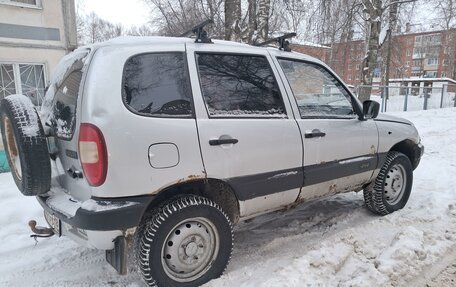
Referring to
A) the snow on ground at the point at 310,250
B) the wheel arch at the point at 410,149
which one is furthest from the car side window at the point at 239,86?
the wheel arch at the point at 410,149

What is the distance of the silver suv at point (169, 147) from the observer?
7.75ft

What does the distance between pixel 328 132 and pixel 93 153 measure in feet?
7.02

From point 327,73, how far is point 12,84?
9384mm

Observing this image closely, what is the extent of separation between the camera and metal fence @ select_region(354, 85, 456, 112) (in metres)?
16.6

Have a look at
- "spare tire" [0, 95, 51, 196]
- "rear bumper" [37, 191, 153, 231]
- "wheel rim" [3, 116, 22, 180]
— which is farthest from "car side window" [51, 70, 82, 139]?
"rear bumper" [37, 191, 153, 231]

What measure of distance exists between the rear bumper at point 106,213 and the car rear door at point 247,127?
1.89ft

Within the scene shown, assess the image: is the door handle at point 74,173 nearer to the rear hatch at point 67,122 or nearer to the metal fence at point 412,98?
the rear hatch at point 67,122

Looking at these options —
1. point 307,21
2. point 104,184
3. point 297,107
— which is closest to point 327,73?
point 297,107

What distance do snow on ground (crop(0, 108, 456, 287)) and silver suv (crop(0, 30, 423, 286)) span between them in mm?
370

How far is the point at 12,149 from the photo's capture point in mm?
2961

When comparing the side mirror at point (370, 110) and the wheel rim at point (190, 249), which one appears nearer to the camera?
the wheel rim at point (190, 249)

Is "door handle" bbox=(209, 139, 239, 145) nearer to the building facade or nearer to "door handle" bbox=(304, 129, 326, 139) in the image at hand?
"door handle" bbox=(304, 129, 326, 139)

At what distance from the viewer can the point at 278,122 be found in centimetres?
309

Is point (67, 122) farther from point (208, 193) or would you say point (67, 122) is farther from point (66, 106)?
point (208, 193)
